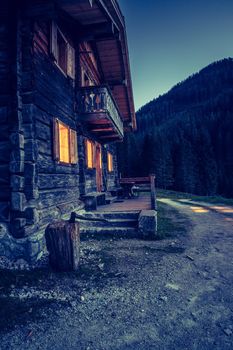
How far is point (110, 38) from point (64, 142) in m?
4.88

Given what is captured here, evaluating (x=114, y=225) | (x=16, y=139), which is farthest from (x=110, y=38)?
(x=114, y=225)

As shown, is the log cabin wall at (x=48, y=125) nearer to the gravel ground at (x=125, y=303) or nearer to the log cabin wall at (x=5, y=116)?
the log cabin wall at (x=5, y=116)

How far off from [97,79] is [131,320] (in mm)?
12693

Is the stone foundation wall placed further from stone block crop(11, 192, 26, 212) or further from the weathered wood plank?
the weathered wood plank

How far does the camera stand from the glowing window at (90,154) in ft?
32.4

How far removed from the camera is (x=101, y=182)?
1271 cm

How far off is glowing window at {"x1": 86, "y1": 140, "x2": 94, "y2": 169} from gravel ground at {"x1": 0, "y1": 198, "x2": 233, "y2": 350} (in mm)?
5256

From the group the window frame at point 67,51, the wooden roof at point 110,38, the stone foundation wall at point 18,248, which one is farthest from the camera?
the wooden roof at point 110,38

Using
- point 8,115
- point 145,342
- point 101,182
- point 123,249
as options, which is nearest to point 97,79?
point 101,182

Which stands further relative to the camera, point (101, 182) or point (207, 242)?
point (101, 182)

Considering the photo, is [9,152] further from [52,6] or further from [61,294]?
[52,6]

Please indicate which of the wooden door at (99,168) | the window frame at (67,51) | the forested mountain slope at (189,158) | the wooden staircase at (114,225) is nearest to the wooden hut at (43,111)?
the window frame at (67,51)

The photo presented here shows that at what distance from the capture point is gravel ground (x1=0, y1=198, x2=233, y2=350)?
2512 mm

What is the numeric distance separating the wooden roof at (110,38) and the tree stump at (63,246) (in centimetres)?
521
